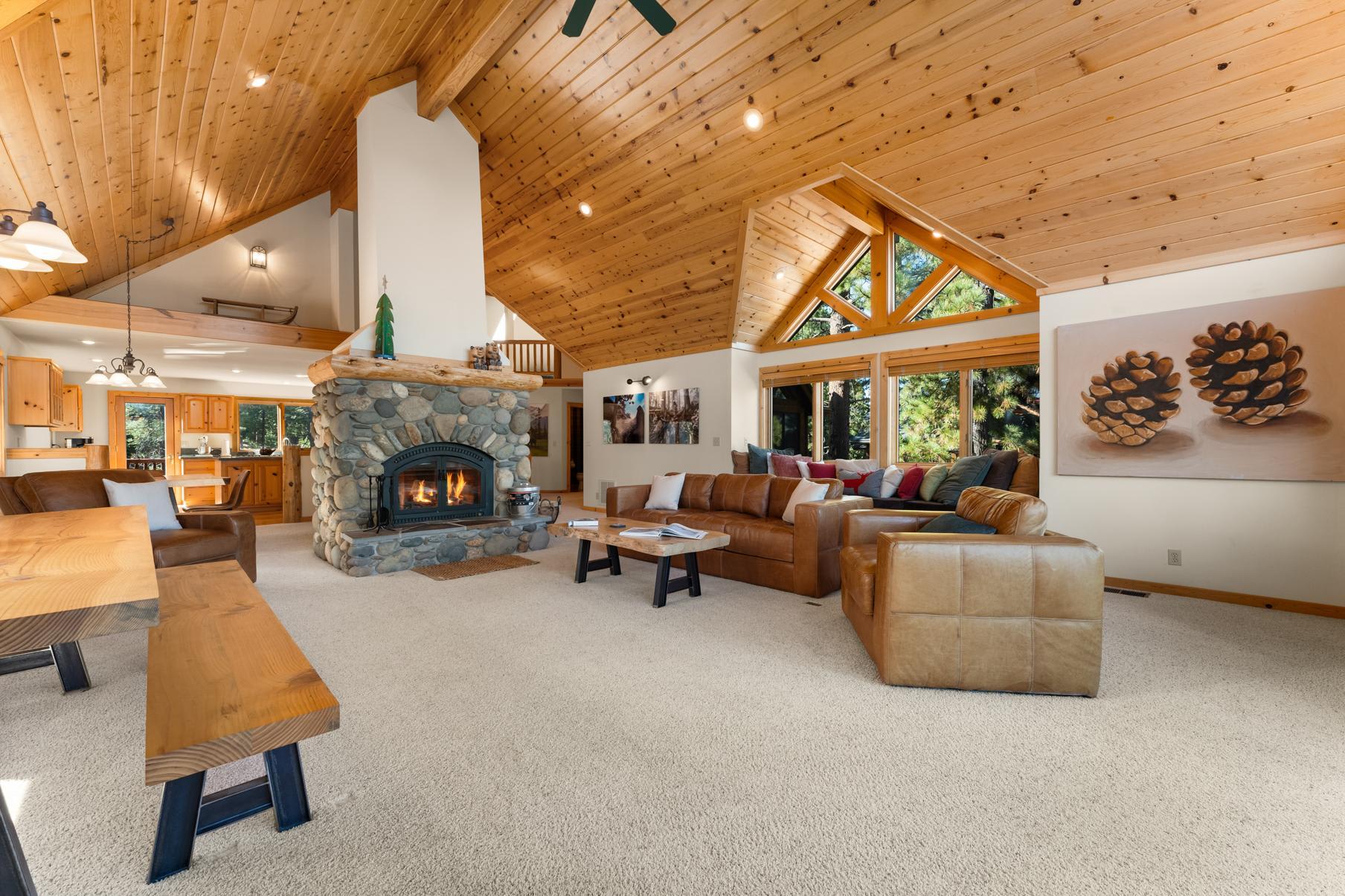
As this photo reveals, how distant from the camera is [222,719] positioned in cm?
133

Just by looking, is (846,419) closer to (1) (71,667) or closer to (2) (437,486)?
(2) (437,486)

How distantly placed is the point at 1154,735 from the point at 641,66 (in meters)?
5.28

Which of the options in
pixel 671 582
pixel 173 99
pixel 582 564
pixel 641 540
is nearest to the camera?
pixel 173 99

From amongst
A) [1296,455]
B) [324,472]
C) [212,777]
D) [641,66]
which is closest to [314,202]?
[324,472]

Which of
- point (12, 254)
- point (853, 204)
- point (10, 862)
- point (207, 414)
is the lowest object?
point (10, 862)

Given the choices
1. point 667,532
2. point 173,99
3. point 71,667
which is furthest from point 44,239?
point 667,532

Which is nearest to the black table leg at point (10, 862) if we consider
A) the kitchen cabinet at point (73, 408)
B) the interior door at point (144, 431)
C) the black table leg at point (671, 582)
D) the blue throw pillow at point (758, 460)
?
the black table leg at point (671, 582)

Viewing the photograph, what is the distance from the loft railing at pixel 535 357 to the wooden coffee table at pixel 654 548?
735cm

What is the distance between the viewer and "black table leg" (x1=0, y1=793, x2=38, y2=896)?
42.2 inches

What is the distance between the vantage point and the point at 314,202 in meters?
7.81

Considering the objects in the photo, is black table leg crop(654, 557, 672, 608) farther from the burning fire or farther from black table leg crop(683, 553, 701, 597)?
the burning fire

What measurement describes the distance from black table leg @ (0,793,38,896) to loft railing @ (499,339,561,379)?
10594mm

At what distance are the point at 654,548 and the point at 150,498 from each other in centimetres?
333

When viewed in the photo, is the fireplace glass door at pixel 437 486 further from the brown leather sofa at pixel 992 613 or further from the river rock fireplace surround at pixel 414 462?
the brown leather sofa at pixel 992 613
